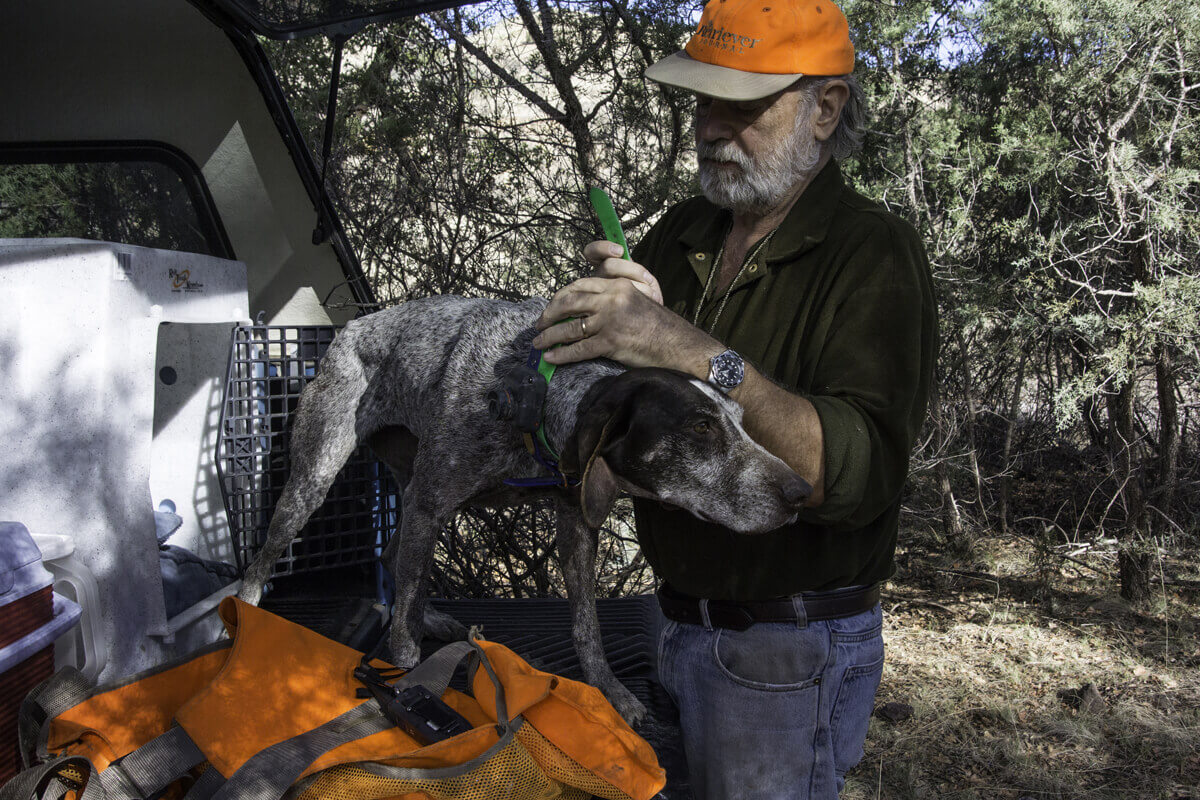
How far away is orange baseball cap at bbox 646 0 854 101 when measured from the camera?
1.95 m

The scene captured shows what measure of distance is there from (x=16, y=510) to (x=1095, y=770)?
4.17 metres

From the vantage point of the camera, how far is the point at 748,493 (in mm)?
1982

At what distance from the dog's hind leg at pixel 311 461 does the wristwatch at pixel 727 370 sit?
1.62 metres

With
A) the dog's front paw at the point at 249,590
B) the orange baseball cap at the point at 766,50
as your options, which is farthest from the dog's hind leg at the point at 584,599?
the orange baseball cap at the point at 766,50

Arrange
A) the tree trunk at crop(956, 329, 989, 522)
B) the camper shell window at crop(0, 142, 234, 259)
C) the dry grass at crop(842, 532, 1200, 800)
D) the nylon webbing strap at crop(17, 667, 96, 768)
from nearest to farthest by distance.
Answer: the nylon webbing strap at crop(17, 667, 96, 768), the camper shell window at crop(0, 142, 234, 259), the dry grass at crop(842, 532, 1200, 800), the tree trunk at crop(956, 329, 989, 522)

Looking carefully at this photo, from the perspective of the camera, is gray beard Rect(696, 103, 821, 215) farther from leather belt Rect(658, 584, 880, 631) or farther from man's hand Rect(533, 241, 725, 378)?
leather belt Rect(658, 584, 880, 631)

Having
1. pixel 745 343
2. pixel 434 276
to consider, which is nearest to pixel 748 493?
pixel 745 343

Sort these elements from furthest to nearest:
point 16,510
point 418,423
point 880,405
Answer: point 418,423 → point 16,510 → point 880,405

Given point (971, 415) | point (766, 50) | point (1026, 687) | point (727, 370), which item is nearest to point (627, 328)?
point (727, 370)

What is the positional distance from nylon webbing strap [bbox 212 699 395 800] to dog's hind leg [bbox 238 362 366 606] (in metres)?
1.25

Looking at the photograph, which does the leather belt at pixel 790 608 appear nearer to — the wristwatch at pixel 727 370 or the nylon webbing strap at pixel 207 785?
the wristwatch at pixel 727 370

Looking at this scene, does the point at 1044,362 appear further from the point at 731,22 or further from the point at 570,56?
the point at 731,22

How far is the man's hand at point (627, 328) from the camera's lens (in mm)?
1843

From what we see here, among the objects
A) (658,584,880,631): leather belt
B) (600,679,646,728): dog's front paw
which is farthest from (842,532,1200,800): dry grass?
(658,584,880,631): leather belt
